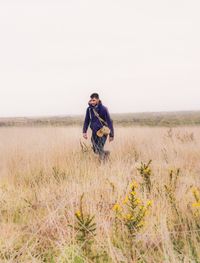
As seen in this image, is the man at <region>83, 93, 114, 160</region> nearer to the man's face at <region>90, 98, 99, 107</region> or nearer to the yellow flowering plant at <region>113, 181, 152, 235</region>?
the man's face at <region>90, 98, 99, 107</region>

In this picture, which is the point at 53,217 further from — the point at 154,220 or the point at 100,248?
the point at 154,220

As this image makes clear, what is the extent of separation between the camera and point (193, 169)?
259 inches

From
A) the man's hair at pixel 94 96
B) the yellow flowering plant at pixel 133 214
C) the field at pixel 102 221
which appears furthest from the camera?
the man's hair at pixel 94 96

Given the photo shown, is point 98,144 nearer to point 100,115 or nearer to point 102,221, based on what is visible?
point 100,115

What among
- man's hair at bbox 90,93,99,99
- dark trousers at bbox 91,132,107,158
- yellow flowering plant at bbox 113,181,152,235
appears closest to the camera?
yellow flowering plant at bbox 113,181,152,235

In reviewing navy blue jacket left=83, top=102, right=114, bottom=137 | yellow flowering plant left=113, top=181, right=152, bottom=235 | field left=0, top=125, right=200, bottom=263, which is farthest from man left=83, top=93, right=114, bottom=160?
yellow flowering plant left=113, top=181, right=152, bottom=235

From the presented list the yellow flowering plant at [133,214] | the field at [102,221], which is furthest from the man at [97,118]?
the yellow flowering plant at [133,214]

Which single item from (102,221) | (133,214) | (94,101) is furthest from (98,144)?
(133,214)

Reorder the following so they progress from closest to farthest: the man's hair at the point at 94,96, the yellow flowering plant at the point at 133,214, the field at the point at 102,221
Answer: the yellow flowering plant at the point at 133,214 < the field at the point at 102,221 < the man's hair at the point at 94,96

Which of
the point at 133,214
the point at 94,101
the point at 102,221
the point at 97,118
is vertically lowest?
the point at 102,221

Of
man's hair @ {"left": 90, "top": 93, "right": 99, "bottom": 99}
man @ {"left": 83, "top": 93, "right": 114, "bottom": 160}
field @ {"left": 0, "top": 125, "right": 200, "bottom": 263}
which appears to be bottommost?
field @ {"left": 0, "top": 125, "right": 200, "bottom": 263}

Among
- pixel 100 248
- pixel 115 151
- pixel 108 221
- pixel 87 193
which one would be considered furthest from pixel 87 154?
pixel 100 248

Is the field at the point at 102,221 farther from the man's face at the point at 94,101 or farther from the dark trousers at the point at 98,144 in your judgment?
the man's face at the point at 94,101

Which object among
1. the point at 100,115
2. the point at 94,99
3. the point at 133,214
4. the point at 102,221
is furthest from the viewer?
the point at 100,115
